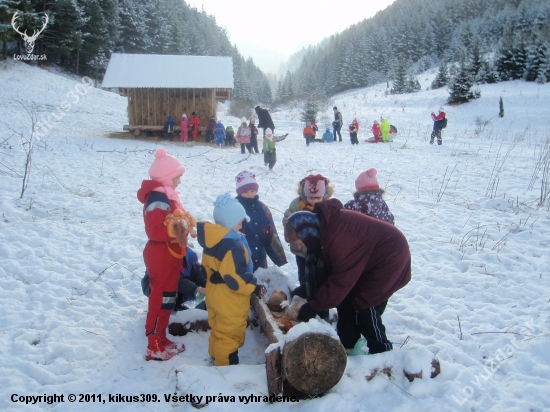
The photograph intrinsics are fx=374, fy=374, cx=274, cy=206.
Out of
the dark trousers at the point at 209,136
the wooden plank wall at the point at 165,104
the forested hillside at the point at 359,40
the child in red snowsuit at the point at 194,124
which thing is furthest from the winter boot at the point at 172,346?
the forested hillside at the point at 359,40

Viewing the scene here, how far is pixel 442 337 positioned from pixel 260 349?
69.1 inches

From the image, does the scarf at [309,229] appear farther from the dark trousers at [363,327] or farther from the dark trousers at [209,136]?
the dark trousers at [209,136]

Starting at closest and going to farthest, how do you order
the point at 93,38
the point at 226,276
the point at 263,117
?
the point at 226,276 < the point at 263,117 < the point at 93,38

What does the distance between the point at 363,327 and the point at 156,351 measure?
1.78m

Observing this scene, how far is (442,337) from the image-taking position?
11.8ft

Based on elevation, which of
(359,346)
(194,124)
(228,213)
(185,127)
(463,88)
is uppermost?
(463,88)

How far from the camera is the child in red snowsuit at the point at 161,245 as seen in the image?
10.2ft

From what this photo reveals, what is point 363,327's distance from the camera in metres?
3.18

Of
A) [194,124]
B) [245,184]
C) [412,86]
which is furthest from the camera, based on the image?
[412,86]

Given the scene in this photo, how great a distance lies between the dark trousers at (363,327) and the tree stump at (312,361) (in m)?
0.67

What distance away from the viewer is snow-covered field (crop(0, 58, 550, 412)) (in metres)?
2.70

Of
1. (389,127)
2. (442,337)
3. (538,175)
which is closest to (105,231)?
(442,337)

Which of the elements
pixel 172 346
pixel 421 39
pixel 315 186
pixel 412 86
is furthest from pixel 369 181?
pixel 421 39

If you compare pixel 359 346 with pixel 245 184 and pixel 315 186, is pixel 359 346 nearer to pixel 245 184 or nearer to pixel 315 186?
pixel 315 186
